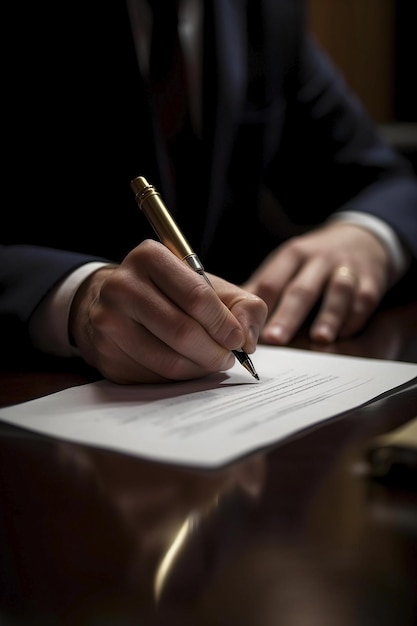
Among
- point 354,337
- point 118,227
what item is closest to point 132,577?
point 354,337

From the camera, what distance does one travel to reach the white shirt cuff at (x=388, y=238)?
1.15 meters

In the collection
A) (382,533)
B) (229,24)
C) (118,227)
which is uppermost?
(229,24)

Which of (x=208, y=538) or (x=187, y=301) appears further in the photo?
(x=187, y=301)

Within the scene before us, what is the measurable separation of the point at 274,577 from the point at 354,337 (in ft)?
2.02

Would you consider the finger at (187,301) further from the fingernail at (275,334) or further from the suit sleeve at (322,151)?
the suit sleeve at (322,151)

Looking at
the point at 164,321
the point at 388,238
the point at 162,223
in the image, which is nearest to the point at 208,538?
the point at 164,321

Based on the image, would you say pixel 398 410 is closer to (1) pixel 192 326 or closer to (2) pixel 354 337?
(1) pixel 192 326

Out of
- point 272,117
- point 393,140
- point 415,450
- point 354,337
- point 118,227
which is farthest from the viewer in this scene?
point 393,140

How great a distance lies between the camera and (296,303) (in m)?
0.94

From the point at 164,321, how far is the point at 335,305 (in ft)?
1.20

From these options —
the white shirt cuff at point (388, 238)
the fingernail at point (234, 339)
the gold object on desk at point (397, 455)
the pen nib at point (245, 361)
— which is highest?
the gold object on desk at point (397, 455)

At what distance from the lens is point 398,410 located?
58 centimetres

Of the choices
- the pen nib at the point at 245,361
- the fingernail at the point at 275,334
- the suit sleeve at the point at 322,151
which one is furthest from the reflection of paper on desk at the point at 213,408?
the suit sleeve at the point at 322,151

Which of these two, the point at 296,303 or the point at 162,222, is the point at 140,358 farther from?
the point at 296,303
